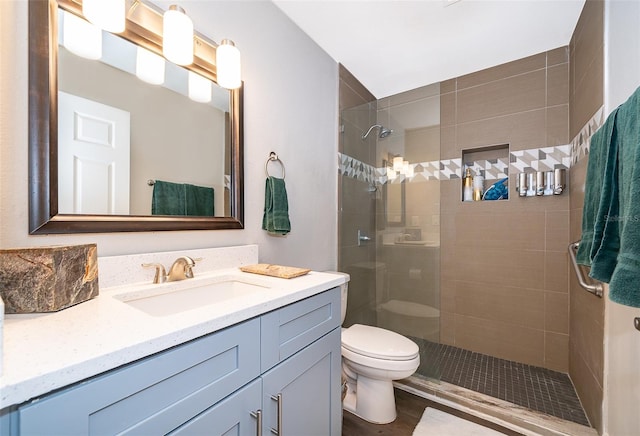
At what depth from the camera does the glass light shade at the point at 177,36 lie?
1090 mm

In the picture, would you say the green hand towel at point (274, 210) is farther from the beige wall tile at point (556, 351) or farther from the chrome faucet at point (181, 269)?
the beige wall tile at point (556, 351)

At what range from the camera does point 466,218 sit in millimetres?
2412

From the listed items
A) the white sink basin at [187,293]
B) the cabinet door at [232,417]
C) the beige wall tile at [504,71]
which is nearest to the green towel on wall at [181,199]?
the white sink basin at [187,293]

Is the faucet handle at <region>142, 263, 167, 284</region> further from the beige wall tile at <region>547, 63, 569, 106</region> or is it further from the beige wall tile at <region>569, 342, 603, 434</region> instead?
the beige wall tile at <region>547, 63, 569, 106</region>

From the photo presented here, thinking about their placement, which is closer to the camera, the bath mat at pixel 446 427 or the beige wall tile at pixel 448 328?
the bath mat at pixel 446 427

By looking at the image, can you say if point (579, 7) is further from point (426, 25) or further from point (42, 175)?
point (42, 175)

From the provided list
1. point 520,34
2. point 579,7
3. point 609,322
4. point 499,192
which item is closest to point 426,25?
point 520,34

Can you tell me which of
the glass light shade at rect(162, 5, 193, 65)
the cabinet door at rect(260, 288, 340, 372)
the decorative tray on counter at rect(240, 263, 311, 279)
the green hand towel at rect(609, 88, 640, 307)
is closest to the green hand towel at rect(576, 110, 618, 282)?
the green hand towel at rect(609, 88, 640, 307)

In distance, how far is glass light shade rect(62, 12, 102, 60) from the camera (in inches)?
35.9

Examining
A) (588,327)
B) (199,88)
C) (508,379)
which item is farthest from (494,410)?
(199,88)

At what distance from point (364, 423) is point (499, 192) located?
6.41ft

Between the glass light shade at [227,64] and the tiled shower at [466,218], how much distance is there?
1.13 metres

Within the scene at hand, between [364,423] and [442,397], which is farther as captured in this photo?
[442,397]

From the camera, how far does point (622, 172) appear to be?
2.92ft
